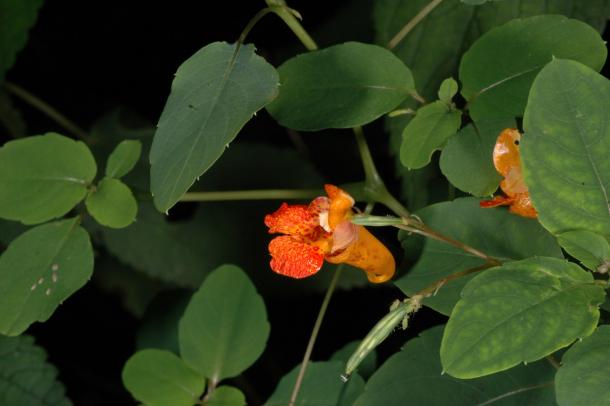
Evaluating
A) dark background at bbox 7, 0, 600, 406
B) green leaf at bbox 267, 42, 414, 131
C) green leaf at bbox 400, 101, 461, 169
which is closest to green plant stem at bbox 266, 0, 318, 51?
green leaf at bbox 267, 42, 414, 131

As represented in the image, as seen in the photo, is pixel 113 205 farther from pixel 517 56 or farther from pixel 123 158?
pixel 517 56

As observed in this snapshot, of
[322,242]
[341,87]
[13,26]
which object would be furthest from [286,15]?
[13,26]

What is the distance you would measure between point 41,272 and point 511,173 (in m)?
0.74

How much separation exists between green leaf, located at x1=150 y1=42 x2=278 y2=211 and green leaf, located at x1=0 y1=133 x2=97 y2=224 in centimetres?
30

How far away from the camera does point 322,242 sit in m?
1.25

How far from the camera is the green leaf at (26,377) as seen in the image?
1.81 metres

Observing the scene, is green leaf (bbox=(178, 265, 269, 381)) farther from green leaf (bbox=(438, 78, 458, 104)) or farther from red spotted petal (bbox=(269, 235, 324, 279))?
green leaf (bbox=(438, 78, 458, 104))

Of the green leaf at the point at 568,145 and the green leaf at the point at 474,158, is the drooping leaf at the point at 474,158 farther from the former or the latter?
the green leaf at the point at 568,145

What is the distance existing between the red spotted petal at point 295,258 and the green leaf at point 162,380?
35cm

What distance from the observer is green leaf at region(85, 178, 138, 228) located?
146 cm

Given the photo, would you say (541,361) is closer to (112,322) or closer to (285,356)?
(285,356)

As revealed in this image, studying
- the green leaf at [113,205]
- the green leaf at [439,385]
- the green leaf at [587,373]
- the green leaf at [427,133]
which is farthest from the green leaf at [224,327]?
the green leaf at [587,373]

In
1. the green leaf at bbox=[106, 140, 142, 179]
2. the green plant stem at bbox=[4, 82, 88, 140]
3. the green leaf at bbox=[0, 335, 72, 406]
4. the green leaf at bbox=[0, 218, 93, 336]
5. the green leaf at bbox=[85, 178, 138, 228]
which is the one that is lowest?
the green leaf at bbox=[0, 335, 72, 406]

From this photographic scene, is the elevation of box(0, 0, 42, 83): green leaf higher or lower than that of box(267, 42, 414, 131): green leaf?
lower
